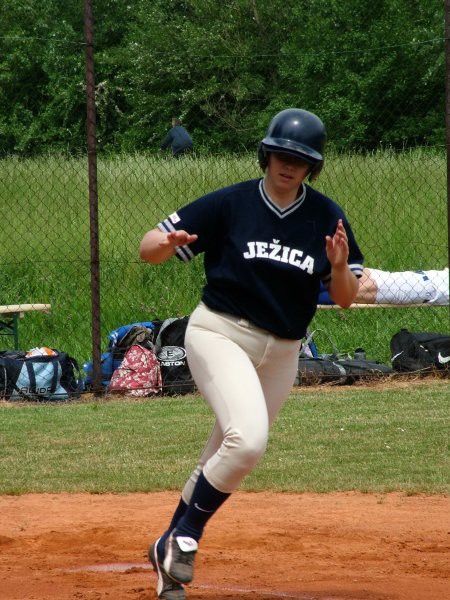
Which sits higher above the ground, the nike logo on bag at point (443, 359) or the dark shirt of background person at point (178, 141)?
the dark shirt of background person at point (178, 141)

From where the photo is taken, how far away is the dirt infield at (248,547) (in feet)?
14.3

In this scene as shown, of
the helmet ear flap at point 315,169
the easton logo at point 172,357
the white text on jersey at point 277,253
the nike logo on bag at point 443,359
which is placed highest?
the helmet ear flap at point 315,169

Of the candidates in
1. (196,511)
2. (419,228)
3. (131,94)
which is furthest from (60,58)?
(196,511)

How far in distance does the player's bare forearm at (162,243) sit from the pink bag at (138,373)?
19.1ft

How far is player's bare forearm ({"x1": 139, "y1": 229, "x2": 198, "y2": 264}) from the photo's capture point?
3863 millimetres

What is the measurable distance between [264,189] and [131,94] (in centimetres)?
1785

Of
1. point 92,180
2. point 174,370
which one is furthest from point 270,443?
point 92,180

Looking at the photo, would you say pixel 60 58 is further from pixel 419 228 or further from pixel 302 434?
pixel 302 434

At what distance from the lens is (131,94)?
70.0 ft

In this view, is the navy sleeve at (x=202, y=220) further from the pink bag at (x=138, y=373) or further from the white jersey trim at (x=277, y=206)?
the pink bag at (x=138, y=373)

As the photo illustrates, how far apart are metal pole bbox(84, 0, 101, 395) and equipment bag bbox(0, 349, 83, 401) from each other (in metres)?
0.34

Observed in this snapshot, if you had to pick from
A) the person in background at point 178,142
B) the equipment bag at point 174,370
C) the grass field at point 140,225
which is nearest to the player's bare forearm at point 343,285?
the equipment bag at point 174,370

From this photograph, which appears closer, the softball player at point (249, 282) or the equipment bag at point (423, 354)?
the softball player at point (249, 282)

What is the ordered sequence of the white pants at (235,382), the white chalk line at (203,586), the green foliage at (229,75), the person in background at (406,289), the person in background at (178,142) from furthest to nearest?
the green foliage at (229,75) → the person in background at (178,142) → the person in background at (406,289) → the white chalk line at (203,586) → the white pants at (235,382)
